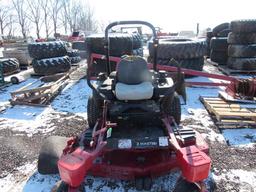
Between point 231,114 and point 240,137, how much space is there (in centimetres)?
55

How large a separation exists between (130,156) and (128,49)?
15.4 ft

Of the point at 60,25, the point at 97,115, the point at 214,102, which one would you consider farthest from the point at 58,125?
the point at 60,25

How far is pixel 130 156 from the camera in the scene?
3.11 m

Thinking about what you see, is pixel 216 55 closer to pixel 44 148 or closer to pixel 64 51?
pixel 64 51

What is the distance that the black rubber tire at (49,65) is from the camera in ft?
27.6

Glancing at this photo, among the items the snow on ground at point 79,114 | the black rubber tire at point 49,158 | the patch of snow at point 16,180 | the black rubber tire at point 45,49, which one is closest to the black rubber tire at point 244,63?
the snow on ground at point 79,114

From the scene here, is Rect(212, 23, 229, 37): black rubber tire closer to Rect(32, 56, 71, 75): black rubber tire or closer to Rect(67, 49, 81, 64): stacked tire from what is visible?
Rect(67, 49, 81, 64): stacked tire

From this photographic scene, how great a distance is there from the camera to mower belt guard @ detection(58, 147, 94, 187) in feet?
7.65

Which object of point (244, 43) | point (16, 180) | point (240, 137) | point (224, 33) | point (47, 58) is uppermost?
point (224, 33)

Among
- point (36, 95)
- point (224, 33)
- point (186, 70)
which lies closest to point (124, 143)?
point (36, 95)

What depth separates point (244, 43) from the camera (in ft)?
26.9

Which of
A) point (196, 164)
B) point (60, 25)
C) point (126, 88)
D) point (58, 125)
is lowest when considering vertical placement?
point (58, 125)

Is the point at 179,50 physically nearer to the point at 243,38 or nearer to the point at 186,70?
the point at 186,70

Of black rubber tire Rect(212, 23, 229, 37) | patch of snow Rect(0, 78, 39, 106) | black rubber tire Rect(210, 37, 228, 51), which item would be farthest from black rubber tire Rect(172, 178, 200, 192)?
black rubber tire Rect(212, 23, 229, 37)
